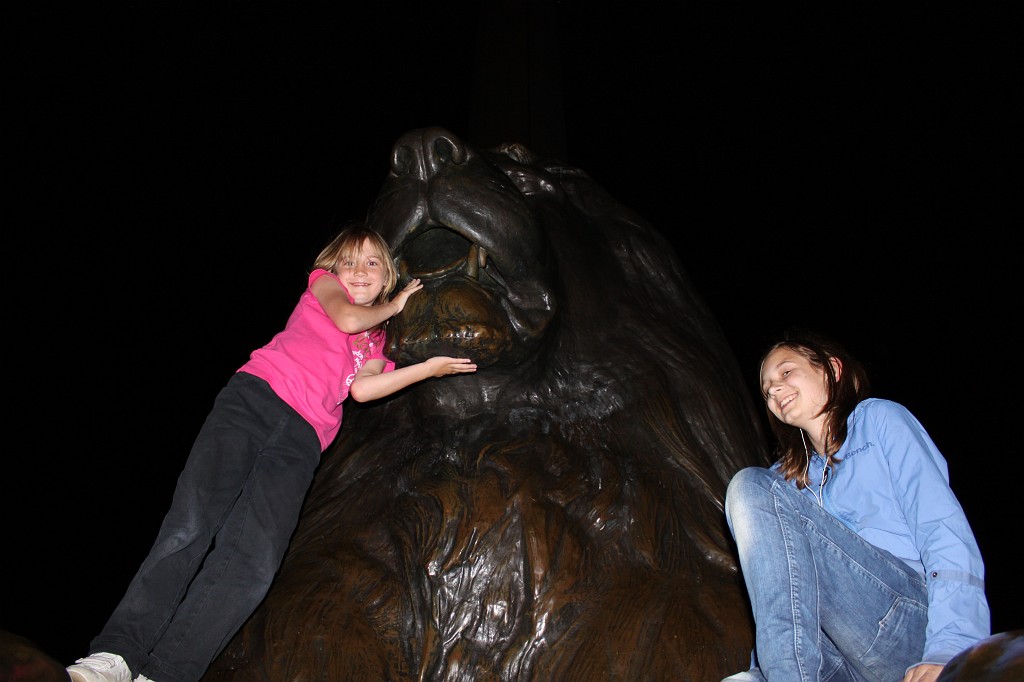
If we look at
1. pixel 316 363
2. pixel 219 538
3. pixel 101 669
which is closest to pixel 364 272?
pixel 316 363

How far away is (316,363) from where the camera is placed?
71.0 inches

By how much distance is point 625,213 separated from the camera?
7.46 feet

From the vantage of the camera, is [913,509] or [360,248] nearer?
[913,509]

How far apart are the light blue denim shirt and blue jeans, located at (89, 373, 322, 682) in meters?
0.90

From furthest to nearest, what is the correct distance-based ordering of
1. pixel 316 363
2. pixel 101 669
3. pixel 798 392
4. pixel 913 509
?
pixel 316 363, pixel 798 392, pixel 913 509, pixel 101 669

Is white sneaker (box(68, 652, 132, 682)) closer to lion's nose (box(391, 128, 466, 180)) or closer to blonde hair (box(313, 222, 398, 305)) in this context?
blonde hair (box(313, 222, 398, 305))

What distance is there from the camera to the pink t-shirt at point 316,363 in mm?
1764

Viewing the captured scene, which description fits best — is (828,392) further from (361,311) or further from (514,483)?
(361,311)

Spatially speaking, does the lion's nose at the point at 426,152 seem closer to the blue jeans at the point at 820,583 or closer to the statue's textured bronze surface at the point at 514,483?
the statue's textured bronze surface at the point at 514,483

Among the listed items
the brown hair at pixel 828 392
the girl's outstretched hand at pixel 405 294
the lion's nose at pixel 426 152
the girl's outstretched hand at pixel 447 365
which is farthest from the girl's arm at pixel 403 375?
the brown hair at pixel 828 392

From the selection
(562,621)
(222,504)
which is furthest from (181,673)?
(562,621)

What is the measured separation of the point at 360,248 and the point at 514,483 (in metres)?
0.52

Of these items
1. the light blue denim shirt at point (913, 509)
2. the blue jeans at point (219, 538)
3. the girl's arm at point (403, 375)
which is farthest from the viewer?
the girl's arm at point (403, 375)

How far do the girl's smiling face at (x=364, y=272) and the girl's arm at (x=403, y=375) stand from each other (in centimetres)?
15
